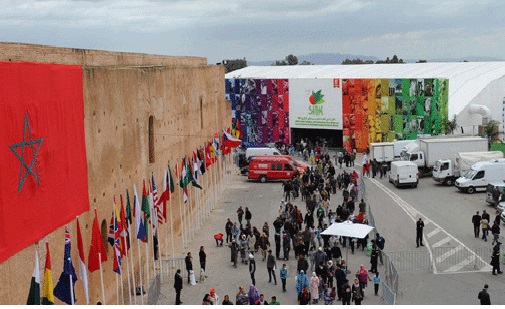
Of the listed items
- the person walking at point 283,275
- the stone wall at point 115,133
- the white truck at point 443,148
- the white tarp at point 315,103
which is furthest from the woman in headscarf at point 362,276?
the white tarp at point 315,103

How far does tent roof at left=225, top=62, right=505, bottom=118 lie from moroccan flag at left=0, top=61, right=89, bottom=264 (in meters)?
41.0

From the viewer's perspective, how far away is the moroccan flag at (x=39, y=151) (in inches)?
634

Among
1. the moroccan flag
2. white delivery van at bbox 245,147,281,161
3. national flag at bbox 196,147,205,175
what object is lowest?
white delivery van at bbox 245,147,281,161

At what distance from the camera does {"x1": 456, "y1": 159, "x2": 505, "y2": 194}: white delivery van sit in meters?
40.7

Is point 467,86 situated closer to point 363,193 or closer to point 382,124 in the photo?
point 382,124

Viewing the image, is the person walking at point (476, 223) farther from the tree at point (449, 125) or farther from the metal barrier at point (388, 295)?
the tree at point (449, 125)

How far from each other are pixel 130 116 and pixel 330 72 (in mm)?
49499

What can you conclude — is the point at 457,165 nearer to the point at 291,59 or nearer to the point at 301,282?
the point at 301,282

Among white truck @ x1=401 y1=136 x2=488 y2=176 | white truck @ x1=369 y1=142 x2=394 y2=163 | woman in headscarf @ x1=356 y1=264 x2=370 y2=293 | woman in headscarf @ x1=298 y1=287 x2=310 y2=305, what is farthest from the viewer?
white truck @ x1=369 y1=142 x2=394 y2=163

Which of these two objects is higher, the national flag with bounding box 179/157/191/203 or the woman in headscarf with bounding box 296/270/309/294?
the national flag with bounding box 179/157/191/203

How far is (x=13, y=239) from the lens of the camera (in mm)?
16172

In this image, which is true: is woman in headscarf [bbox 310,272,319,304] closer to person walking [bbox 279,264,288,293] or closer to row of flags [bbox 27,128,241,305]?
person walking [bbox 279,264,288,293]

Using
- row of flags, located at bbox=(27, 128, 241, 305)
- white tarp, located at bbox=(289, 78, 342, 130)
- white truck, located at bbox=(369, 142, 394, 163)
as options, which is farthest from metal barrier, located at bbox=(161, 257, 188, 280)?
white tarp, located at bbox=(289, 78, 342, 130)

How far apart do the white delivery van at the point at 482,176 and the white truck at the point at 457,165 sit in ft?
5.45
